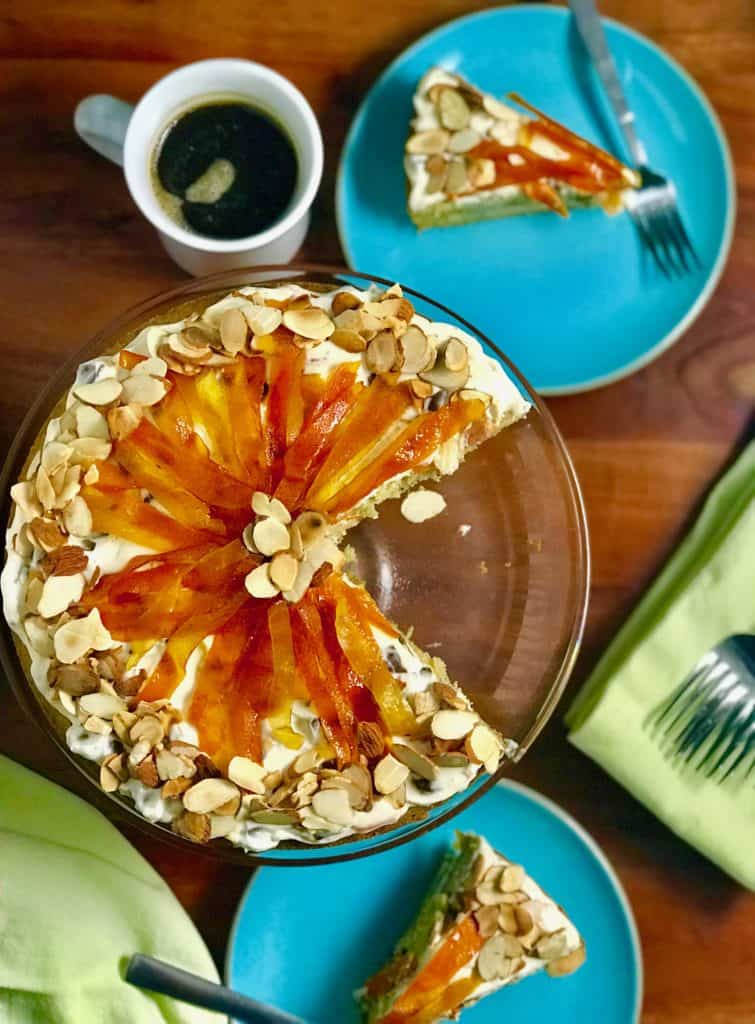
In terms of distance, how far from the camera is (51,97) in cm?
166

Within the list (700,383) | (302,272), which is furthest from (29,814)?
(700,383)

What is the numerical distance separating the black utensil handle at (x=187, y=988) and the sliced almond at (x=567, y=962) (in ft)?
1.40

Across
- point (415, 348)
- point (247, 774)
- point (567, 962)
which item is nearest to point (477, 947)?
point (567, 962)

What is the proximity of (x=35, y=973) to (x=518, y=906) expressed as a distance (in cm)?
66

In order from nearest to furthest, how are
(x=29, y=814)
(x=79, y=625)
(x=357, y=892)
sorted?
(x=79, y=625)
(x=29, y=814)
(x=357, y=892)

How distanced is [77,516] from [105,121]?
0.63 m

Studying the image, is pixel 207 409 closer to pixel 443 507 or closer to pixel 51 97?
pixel 443 507

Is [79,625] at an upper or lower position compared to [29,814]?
upper

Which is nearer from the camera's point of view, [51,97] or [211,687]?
→ [211,687]

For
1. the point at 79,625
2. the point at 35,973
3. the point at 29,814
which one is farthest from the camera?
the point at 29,814

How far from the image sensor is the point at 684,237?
5.45 feet

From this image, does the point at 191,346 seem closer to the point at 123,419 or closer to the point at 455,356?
the point at 123,419

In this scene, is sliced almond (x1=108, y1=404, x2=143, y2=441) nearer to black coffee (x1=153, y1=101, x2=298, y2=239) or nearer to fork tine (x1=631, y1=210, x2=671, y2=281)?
black coffee (x1=153, y1=101, x2=298, y2=239)

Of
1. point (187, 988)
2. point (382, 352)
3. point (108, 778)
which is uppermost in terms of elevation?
point (382, 352)
